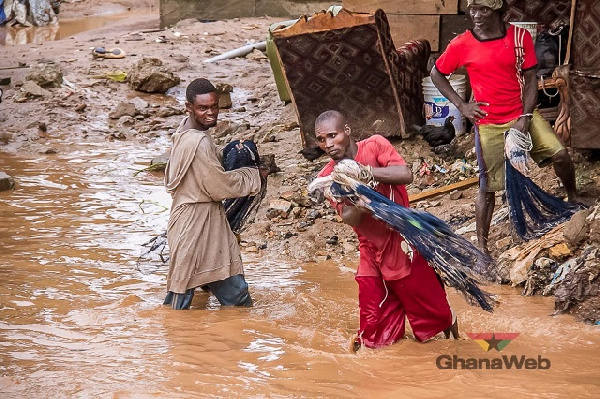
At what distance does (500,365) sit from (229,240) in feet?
6.56

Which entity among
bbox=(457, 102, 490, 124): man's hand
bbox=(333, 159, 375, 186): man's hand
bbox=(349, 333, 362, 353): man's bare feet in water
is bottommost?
bbox=(349, 333, 362, 353): man's bare feet in water

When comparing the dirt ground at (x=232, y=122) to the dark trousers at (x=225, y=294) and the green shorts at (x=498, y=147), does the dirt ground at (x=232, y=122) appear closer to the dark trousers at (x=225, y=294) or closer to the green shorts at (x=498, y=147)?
the green shorts at (x=498, y=147)

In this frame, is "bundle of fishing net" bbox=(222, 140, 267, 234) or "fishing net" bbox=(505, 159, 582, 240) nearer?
"bundle of fishing net" bbox=(222, 140, 267, 234)

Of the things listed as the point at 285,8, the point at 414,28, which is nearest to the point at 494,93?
the point at 414,28

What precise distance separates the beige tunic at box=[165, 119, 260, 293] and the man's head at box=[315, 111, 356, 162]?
113 cm

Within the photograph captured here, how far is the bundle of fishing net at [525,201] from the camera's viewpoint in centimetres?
638

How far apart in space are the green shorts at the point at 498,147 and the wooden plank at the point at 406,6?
3218 millimetres

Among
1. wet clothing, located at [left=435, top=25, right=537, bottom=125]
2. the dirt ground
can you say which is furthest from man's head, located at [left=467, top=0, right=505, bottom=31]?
the dirt ground

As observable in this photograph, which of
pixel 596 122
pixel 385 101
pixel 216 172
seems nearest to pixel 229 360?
pixel 216 172

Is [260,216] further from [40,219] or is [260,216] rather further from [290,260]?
[40,219]

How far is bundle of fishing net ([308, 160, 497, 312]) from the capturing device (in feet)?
15.3

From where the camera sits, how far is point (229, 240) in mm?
5996

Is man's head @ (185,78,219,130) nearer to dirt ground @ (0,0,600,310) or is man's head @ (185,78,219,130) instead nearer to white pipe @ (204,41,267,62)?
dirt ground @ (0,0,600,310)

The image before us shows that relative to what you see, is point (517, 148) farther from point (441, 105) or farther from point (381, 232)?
point (441, 105)
